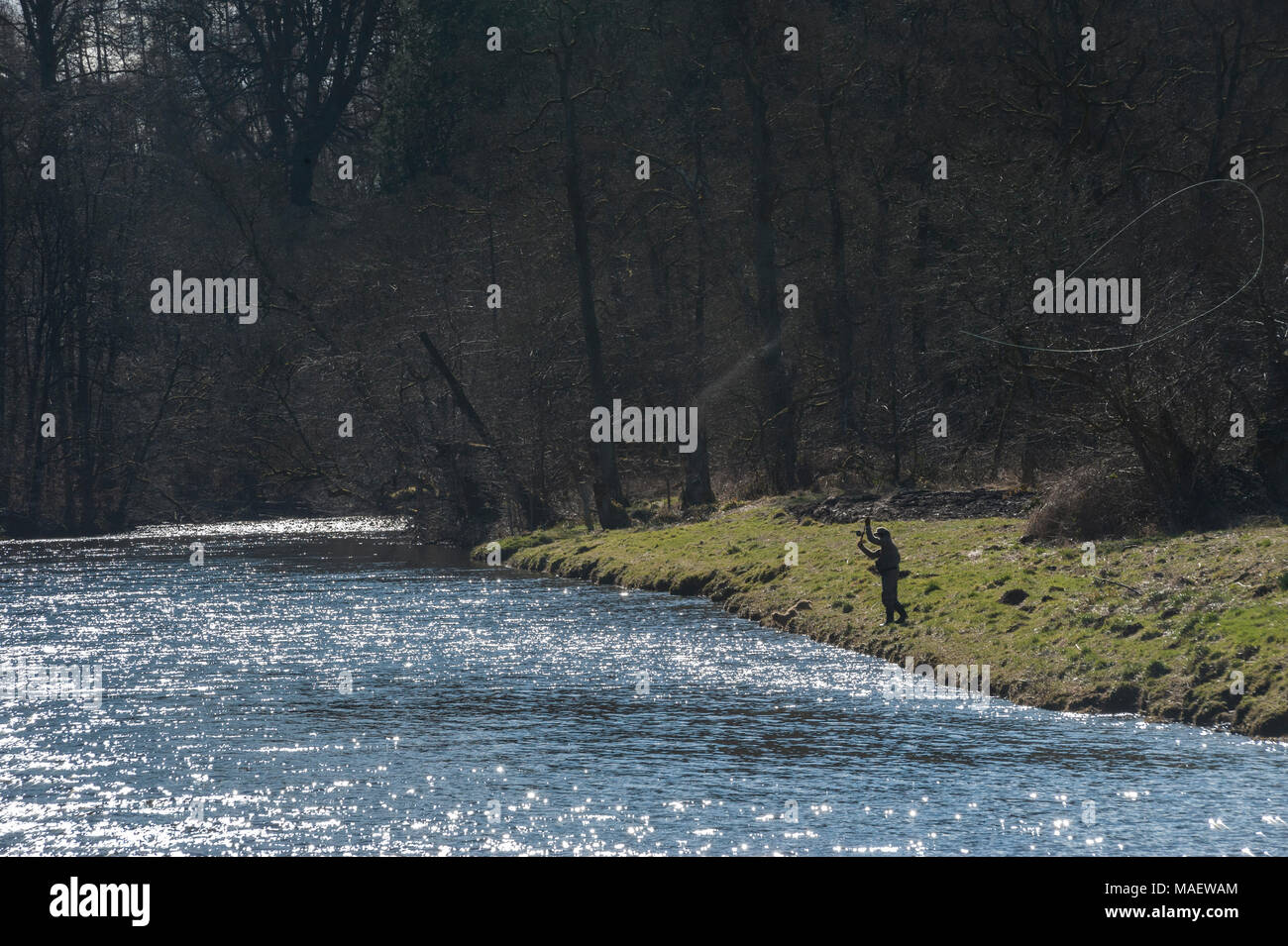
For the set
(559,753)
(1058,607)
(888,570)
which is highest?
(888,570)

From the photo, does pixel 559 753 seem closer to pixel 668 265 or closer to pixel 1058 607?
pixel 1058 607

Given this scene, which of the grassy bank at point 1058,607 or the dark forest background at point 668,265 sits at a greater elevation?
the dark forest background at point 668,265

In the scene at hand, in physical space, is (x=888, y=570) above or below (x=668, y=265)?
below

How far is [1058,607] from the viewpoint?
87.6 feet

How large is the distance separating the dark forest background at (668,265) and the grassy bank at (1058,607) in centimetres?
305

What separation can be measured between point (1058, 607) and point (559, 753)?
1027 centimetres

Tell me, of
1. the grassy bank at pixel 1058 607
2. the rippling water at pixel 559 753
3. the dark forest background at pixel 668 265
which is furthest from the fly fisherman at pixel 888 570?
the dark forest background at pixel 668 265

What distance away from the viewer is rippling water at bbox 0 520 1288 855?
16.4 meters

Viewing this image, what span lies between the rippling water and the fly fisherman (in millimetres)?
1667

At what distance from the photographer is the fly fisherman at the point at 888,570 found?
27.8m

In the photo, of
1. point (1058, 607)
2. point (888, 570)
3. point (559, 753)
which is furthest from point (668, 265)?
point (559, 753)

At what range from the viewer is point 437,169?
255 feet

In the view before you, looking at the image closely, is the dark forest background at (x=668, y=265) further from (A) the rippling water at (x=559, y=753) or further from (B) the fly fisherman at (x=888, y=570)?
(A) the rippling water at (x=559, y=753)

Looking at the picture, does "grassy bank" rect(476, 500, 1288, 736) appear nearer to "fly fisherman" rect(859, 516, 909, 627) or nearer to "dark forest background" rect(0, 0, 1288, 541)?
"fly fisherman" rect(859, 516, 909, 627)
